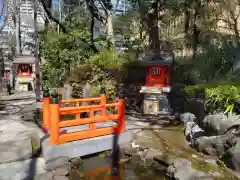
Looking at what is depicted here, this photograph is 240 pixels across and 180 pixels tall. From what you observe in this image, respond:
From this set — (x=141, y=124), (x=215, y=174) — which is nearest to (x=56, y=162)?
(x=215, y=174)

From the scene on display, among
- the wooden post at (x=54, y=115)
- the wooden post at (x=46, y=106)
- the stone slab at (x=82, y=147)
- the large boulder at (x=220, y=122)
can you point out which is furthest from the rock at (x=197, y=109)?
the wooden post at (x=46, y=106)

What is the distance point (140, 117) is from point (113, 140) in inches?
130

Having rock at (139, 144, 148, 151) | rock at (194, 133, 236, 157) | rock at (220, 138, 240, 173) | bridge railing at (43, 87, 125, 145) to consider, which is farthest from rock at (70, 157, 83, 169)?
rock at (220, 138, 240, 173)

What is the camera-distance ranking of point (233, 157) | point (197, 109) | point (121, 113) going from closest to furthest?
point (233, 157) → point (121, 113) → point (197, 109)

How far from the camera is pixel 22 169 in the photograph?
4.97m

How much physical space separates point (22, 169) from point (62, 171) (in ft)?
2.55

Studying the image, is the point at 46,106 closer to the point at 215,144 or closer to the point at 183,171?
the point at 183,171

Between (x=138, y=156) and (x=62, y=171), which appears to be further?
(x=138, y=156)

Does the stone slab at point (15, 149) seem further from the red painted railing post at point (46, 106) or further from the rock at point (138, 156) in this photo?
the rock at point (138, 156)

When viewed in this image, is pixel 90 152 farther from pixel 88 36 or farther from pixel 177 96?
pixel 88 36

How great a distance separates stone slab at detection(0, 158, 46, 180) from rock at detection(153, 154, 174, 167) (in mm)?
2353

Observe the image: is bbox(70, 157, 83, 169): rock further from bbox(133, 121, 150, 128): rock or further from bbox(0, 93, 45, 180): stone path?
bbox(133, 121, 150, 128): rock

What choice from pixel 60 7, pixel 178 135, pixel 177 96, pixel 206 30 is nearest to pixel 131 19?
pixel 206 30

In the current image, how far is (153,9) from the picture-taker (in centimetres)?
1189
